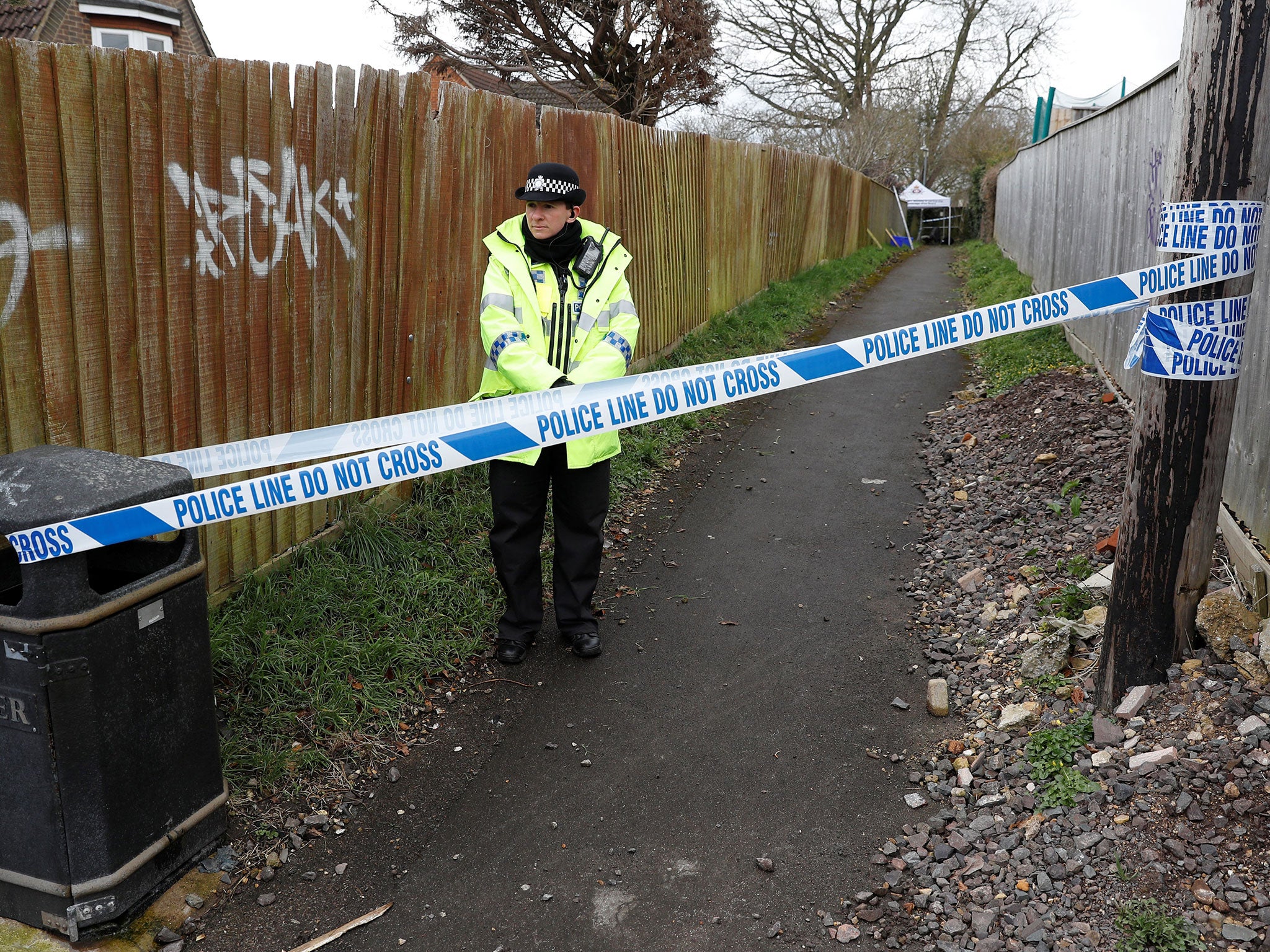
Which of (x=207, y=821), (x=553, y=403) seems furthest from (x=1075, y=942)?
(x=207, y=821)

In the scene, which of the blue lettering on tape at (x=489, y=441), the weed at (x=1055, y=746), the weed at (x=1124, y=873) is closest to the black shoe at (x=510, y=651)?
the blue lettering on tape at (x=489, y=441)

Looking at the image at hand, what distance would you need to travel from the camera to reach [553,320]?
13.6 ft

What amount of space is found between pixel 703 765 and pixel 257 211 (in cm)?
294

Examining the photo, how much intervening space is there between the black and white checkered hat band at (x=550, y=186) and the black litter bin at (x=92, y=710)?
1843 mm

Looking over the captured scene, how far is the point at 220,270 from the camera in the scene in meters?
4.04

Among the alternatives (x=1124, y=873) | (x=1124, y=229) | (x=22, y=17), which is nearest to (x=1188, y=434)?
(x=1124, y=873)

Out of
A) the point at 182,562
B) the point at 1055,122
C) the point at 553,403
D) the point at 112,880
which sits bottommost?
the point at 112,880

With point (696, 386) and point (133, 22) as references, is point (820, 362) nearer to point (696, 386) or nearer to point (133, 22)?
point (696, 386)

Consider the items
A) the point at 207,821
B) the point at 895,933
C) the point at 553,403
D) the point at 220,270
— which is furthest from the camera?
the point at 220,270

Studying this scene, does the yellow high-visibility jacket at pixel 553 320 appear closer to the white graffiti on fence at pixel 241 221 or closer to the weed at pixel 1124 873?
the white graffiti on fence at pixel 241 221

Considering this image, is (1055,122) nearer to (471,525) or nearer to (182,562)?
(471,525)

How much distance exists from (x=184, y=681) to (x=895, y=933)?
220 cm

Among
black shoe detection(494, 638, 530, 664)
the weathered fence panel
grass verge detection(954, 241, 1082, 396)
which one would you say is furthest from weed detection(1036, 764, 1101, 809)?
grass verge detection(954, 241, 1082, 396)

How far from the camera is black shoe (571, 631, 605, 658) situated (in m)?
4.42
